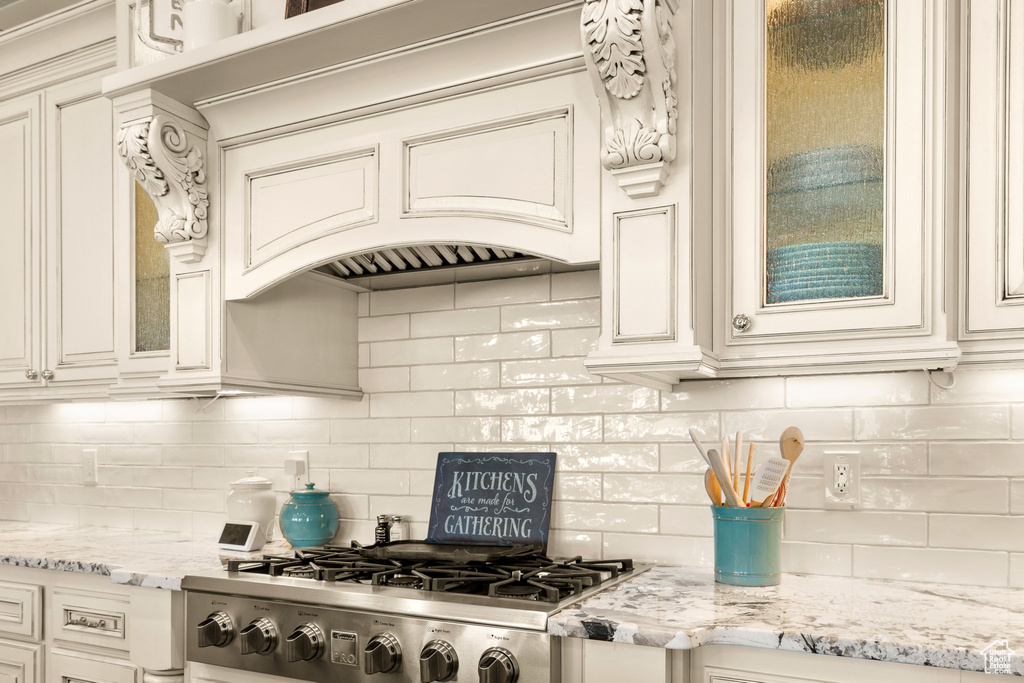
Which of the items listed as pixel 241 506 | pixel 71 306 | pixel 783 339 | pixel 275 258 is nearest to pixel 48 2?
pixel 71 306

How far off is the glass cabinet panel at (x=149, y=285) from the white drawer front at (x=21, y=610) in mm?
758

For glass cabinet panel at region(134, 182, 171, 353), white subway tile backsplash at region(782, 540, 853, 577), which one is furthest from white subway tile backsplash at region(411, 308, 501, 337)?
white subway tile backsplash at region(782, 540, 853, 577)

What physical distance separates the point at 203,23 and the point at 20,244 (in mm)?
1280

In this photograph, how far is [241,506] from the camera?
97.0 inches

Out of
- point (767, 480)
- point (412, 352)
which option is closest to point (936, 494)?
point (767, 480)

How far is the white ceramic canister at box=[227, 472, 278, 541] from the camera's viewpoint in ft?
8.09

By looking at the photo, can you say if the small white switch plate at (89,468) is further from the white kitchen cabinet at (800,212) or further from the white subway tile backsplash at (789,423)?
the white subway tile backsplash at (789,423)

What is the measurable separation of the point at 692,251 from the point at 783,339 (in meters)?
0.27

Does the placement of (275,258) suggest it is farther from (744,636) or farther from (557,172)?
(744,636)

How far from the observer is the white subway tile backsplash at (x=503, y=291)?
7.48 ft

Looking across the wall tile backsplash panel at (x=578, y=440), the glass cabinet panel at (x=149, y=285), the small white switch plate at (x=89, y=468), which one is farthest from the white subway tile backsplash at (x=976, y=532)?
the small white switch plate at (x=89, y=468)

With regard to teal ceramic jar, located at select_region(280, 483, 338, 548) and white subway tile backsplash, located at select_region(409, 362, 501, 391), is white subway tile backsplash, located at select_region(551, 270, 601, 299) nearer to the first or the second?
white subway tile backsplash, located at select_region(409, 362, 501, 391)

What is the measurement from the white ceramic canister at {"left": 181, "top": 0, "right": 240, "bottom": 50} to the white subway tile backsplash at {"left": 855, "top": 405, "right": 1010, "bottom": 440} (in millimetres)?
2006

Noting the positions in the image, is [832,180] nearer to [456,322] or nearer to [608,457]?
[608,457]
